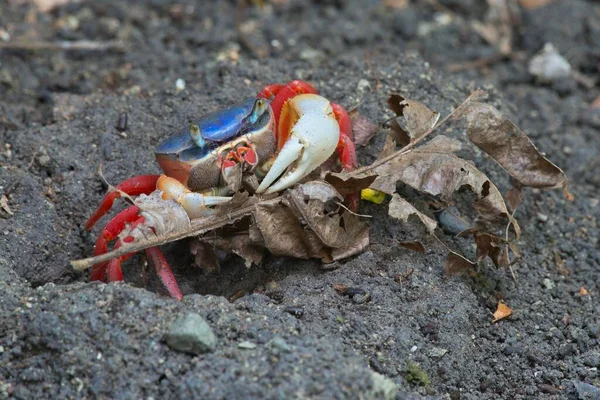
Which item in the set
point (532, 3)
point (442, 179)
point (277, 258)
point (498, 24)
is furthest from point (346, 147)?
point (532, 3)

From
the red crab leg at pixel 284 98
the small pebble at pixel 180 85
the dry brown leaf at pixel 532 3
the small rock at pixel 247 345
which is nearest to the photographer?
the small rock at pixel 247 345

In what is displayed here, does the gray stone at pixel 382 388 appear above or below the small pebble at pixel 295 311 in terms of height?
above

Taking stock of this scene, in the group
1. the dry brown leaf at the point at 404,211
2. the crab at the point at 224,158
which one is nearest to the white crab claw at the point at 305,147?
the crab at the point at 224,158

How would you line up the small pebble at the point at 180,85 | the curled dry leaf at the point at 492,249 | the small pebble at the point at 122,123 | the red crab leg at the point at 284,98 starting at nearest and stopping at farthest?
the curled dry leaf at the point at 492,249 < the red crab leg at the point at 284,98 < the small pebble at the point at 122,123 < the small pebble at the point at 180,85

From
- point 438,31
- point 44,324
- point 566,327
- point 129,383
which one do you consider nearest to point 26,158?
point 44,324

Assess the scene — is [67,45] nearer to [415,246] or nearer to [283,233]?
[283,233]

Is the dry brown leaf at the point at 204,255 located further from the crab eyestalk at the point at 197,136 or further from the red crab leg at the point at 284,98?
the red crab leg at the point at 284,98

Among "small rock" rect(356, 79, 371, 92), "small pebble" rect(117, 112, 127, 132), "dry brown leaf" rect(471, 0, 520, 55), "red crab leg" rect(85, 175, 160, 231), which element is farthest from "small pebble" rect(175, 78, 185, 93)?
"dry brown leaf" rect(471, 0, 520, 55)

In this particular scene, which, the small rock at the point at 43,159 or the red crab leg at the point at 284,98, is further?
the small rock at the point at 43,159
